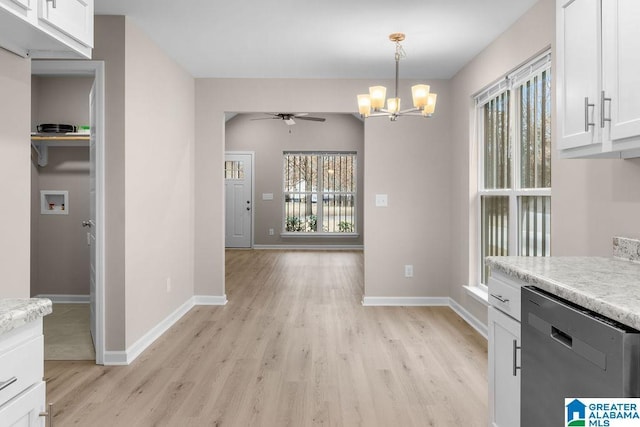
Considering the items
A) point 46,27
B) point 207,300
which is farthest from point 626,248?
point 207,300

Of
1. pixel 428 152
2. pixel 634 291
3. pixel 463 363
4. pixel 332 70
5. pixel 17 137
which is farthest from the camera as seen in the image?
pixel 428 152

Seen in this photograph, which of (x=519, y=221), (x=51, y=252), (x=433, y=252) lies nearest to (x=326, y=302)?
(x=433, y=252)

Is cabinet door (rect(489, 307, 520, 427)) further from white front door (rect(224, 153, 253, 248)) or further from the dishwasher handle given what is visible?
white front door (rect(224, 153, 253, 248))

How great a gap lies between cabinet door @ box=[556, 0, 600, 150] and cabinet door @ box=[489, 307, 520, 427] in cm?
85

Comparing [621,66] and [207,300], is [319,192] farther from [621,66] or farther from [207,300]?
[621,66]

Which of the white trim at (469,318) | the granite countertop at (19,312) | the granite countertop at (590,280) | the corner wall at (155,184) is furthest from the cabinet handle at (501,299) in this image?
the corner wall at (155,184)

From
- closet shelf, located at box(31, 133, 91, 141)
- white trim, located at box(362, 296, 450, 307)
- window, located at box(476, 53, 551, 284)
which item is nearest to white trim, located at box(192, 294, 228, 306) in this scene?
white trim, located at box(362, 296, 450, 307)

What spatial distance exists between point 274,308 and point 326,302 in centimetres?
62

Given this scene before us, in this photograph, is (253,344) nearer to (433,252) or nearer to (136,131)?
(136,131)

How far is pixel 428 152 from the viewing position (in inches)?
192

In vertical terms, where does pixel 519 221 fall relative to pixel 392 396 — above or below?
above

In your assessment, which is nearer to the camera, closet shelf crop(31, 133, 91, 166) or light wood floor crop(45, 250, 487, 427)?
light wood floor crop(45, 250, 487, 427)

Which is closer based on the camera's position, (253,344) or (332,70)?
(253,344)

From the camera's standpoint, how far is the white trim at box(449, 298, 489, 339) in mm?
3805
